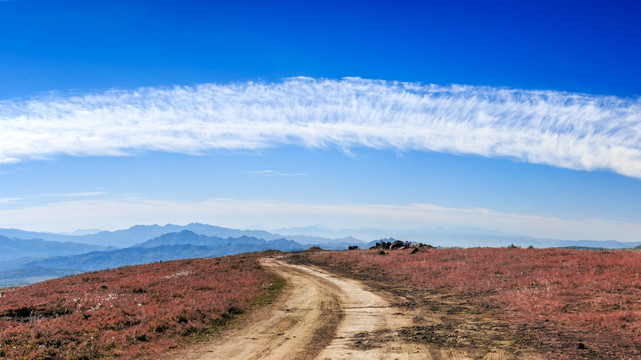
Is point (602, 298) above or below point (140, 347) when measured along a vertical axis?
above

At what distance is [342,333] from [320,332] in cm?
94

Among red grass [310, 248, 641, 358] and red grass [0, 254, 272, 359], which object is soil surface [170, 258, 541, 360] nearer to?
red grass [0, 254, 272, 359]

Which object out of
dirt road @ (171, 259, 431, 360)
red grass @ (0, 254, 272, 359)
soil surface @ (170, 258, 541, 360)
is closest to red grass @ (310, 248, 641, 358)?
soil surface @ (170, 258, 541, 360)

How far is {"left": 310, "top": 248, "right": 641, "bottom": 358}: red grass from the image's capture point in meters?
14.6

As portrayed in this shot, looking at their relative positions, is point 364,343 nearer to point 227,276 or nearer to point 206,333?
point 206,333

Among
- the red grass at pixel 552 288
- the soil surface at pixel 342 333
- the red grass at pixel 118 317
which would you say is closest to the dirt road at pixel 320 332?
the soil surface at pixel 342 333

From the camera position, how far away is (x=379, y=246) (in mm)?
63531

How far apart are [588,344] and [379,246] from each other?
50386 millimetres

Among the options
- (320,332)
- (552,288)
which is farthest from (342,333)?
(552,288)

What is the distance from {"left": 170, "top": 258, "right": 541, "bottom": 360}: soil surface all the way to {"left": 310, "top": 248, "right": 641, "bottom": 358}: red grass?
3.09 meters

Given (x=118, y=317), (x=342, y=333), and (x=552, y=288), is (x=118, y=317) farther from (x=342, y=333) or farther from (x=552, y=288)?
(x=552, y=288)

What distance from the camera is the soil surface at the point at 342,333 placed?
1313 cm

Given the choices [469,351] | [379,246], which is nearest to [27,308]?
[469,351]

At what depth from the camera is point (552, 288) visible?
2202 cm
